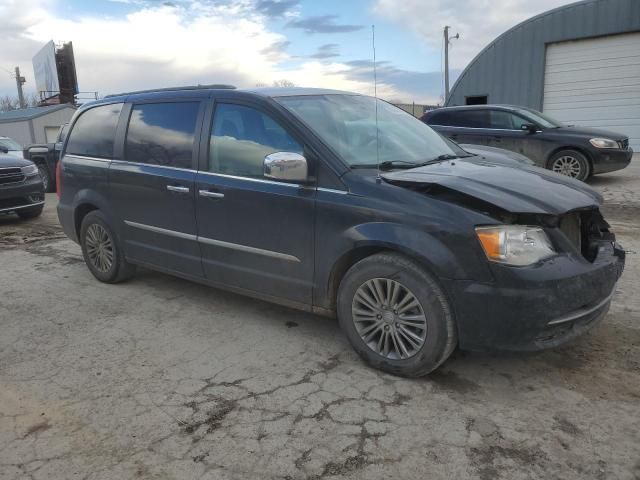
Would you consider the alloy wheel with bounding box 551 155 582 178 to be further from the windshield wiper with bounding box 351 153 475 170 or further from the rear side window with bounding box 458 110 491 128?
the windshield wiper with bounding box 351 153 475 170

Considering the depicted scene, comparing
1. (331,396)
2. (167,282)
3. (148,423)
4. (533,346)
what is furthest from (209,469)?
(167,282)

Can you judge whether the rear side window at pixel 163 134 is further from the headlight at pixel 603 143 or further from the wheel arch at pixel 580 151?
the headlight at pixel 603 143

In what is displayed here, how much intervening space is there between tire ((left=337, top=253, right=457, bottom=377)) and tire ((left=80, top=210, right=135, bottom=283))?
266 centimetres

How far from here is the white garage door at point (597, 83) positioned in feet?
52.9

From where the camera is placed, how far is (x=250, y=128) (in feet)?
12.5

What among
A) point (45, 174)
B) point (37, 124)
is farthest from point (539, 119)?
point (37, 124)

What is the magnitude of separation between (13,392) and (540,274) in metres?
3.19

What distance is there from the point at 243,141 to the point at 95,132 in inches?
83.3

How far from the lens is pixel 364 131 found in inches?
151

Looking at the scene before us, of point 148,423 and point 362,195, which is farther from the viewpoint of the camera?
point 362,195

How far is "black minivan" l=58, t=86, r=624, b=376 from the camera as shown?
284cm

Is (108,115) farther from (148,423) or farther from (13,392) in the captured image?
(148,423)

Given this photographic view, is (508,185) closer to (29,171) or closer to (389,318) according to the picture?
(389,318)

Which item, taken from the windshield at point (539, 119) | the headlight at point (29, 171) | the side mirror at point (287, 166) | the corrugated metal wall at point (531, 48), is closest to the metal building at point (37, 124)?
the corrugated metal wall at point (531, 48)
